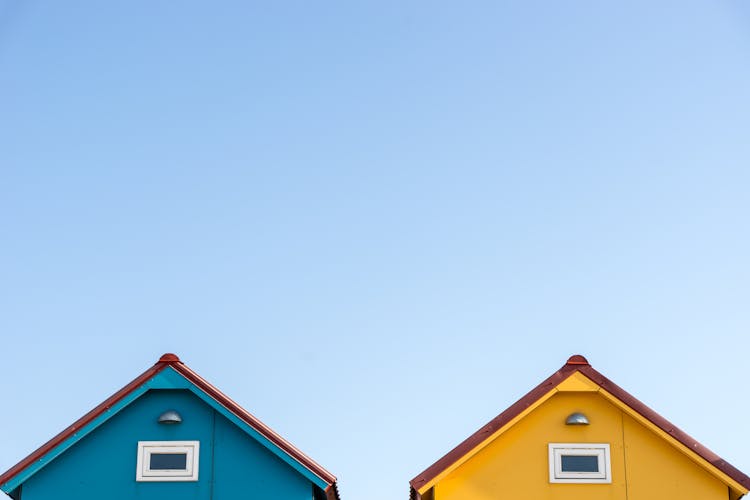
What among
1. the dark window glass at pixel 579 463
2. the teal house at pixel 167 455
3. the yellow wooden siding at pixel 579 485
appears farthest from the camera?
the dark window glass at pixel 579 463

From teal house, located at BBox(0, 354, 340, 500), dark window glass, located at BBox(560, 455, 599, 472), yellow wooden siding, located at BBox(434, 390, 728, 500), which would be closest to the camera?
teal house, located at BBox(0, 354, 340, 500)

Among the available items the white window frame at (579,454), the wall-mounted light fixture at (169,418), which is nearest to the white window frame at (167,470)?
the wall-mounted light fixture at (169,418)

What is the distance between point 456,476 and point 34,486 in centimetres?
726

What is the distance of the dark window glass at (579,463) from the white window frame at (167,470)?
6347 millimetres

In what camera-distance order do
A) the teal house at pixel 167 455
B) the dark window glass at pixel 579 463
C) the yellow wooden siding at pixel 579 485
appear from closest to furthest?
the teal house at pixel 167 455, the yellow wooden siding at pixel 579 485, the dark window glass at pixel 579 463

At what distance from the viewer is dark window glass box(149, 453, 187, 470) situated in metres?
22.2

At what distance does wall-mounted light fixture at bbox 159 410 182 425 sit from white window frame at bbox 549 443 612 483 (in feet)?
21.3

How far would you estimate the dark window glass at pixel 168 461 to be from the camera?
72.9 ft

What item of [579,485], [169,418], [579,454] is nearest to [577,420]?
[579,454]

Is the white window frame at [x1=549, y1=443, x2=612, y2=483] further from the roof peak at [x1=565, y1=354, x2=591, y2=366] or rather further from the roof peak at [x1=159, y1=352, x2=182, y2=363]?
the roof peak at [x1=159, y1=352, x2=182, y2=363]

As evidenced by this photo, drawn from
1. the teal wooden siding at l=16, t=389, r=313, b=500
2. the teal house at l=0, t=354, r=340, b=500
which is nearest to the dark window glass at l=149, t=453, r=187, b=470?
the teal house at l=0, t=354, r=340, b=500

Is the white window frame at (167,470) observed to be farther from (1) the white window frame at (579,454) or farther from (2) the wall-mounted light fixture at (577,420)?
(2) the wall-mounted light fixture at (577,420)

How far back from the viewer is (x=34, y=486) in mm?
22219

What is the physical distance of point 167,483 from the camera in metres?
22.2
